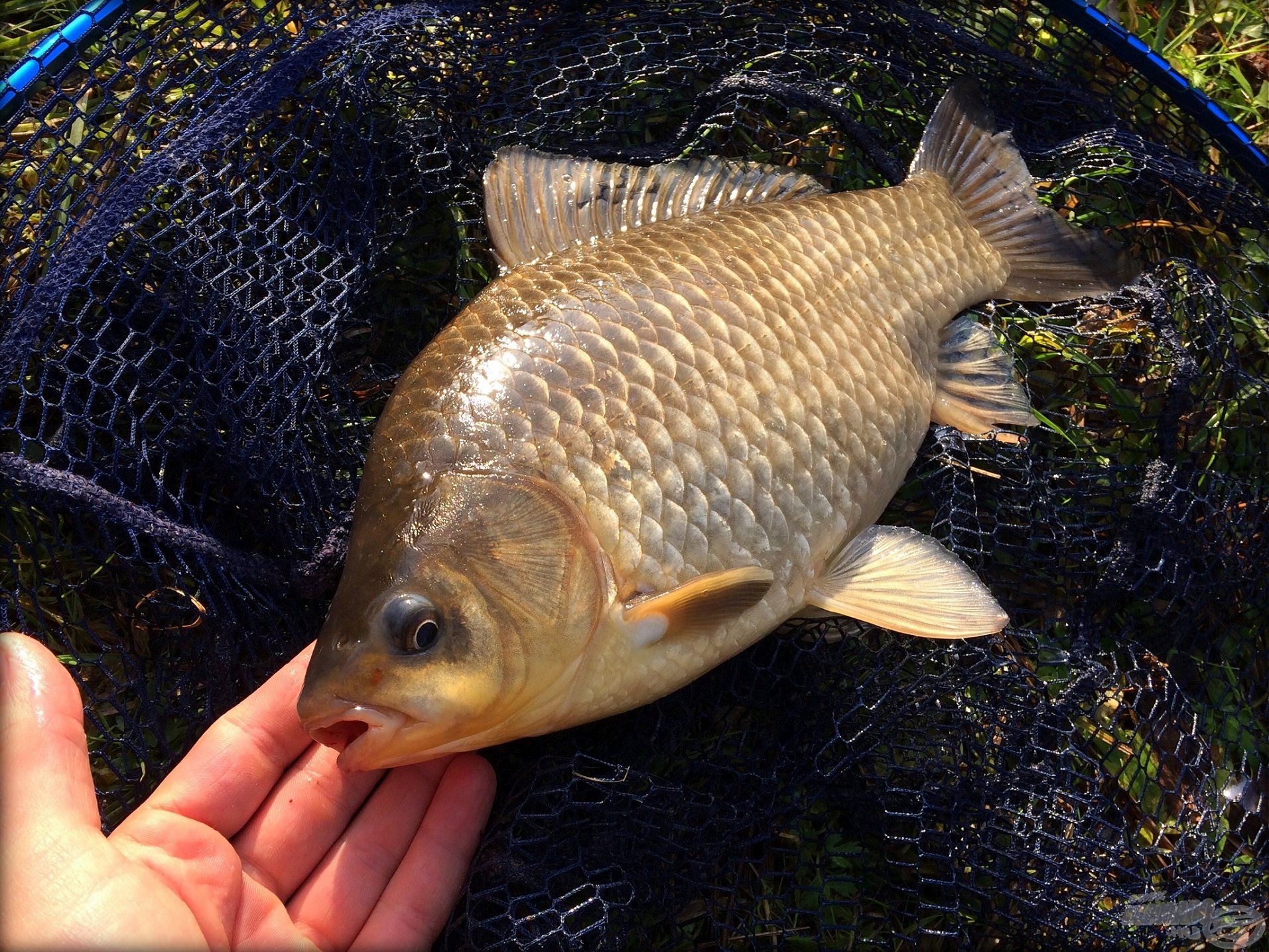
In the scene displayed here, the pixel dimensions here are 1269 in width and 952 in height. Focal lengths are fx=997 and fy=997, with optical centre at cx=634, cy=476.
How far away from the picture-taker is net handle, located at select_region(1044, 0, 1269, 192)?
222 cm

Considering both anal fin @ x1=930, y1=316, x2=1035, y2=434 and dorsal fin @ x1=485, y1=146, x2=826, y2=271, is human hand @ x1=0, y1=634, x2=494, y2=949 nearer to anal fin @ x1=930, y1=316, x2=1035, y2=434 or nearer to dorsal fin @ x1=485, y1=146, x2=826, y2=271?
dorsal fin @ x1=485, y1=146, x2=826, y2=271

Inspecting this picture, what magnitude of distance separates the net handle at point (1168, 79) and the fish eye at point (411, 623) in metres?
1.93

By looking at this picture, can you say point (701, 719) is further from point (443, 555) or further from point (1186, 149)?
point (1186, 149)

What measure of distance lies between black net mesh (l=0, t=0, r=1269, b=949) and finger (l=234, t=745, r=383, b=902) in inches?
8.4

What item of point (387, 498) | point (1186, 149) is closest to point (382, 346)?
point (387, 498)

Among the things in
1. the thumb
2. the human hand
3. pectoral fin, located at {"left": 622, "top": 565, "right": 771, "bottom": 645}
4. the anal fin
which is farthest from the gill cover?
the anal fin

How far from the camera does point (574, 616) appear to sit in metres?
1.57

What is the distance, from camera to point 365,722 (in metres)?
1.53

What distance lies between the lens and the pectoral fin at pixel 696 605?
1.61 metres

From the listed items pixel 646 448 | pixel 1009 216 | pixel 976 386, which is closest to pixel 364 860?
pixel 646 448

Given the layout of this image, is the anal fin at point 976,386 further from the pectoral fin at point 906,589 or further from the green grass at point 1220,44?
the green grass at point 1220,44

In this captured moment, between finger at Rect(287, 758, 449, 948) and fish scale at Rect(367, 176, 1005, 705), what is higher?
fish scale at Rect(367, 176, 1005, 705)

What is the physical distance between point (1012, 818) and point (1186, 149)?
5.35 ft

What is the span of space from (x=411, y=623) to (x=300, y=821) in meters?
0.58
